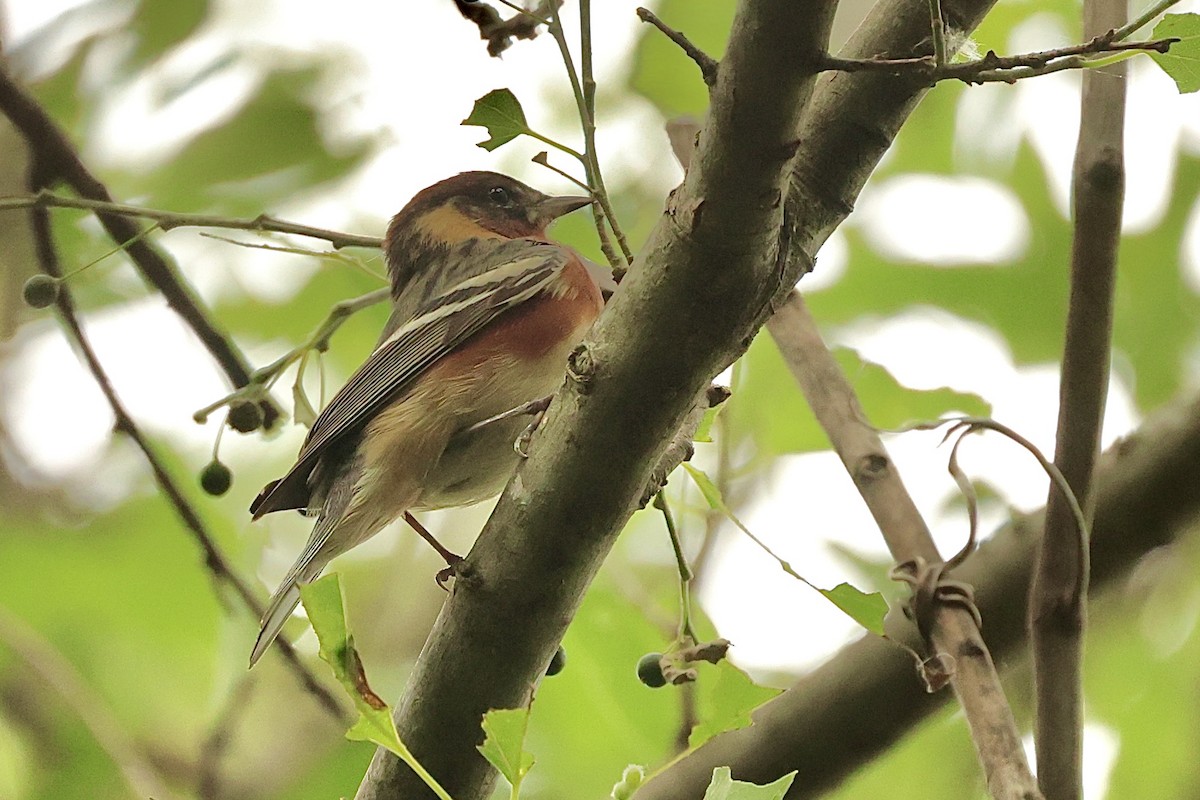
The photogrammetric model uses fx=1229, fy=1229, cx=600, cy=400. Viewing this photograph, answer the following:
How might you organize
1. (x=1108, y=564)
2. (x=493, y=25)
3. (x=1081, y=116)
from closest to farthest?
1. (x=493, y=25)
2. (x=1081, y=116)
3. (x=1108, y=564)

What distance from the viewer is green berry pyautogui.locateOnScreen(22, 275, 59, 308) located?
2.20m

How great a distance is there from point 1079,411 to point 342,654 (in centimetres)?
106

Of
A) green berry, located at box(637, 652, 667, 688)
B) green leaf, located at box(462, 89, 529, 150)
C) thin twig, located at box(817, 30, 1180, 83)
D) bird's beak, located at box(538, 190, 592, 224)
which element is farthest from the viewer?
bird's beak, located at box(538, 190, 592, 224)

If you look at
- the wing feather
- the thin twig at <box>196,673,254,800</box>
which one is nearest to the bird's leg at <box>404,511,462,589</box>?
the wing feather

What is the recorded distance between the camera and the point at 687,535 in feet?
9.13

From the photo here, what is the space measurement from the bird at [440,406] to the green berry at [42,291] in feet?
1.75

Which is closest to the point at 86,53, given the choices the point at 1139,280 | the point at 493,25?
the point at 493,25

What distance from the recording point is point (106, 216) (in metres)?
2.47

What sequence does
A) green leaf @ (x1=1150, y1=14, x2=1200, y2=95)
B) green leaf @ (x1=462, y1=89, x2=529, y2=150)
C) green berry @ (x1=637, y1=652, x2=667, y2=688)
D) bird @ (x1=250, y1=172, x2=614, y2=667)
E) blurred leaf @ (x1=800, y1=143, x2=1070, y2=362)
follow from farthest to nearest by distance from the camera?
blurred leaf @ (x1=800, y1=143, x2=1070, y2=362)
bird @ (x1=250, y1=172, x2=614, y2=667)
green berry @ (x1=637, y1=652, x2=667, y2=688)
green leaf @ (x1=462, y1=89, x2=529, y2=150)
green leaf @ (x1=1150, y1=14, x2=1200, y2=95)

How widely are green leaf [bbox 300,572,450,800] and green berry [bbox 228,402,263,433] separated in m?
1.10

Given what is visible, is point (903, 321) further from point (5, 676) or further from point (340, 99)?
point (5, 676)

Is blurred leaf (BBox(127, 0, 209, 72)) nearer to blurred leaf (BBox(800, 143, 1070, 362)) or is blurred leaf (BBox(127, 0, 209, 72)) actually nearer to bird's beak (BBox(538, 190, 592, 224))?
bird's beak (BBox(538, 190, 592, 224))

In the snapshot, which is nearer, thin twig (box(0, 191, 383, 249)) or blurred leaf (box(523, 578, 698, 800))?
thin twig (box(0, 191, 383, 249))

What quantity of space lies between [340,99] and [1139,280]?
2010mm
